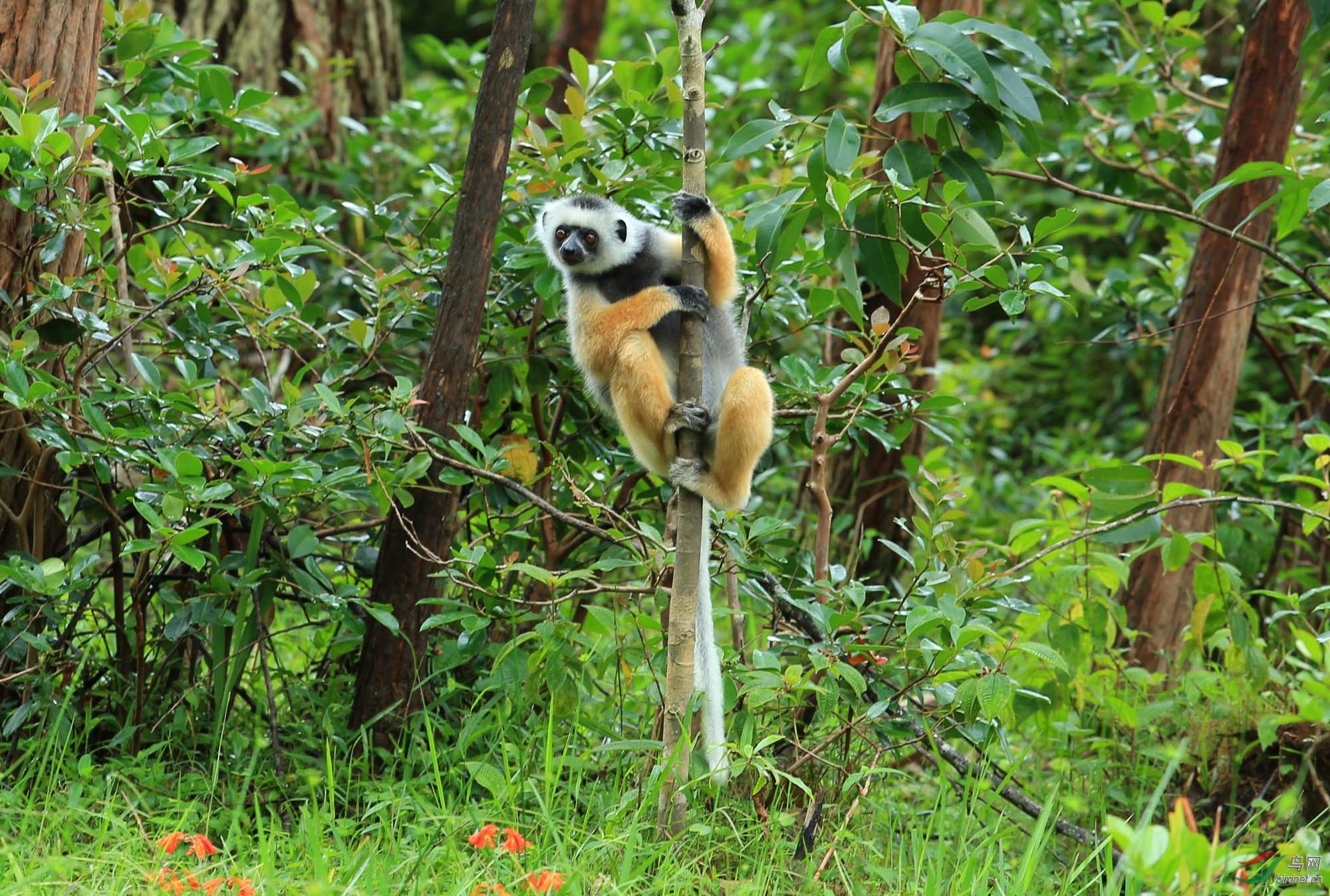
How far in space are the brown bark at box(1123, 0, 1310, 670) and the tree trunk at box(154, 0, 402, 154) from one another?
210 inches

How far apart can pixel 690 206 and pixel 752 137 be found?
0.43 metres

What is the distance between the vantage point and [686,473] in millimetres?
3910

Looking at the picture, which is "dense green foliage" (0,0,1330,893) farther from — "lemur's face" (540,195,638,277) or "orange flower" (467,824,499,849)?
"orange flower" (467,824,499,849)

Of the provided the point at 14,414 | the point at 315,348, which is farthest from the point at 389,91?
the point at 14,414

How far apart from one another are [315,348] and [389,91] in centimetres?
427

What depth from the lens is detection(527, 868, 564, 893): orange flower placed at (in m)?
2.85

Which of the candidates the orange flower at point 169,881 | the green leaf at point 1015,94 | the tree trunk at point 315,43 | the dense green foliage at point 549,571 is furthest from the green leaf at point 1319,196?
the tree trunk at point 315,43

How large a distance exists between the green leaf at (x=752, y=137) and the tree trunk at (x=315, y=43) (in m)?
4.63

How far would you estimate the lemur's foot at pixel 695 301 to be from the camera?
3721 mm

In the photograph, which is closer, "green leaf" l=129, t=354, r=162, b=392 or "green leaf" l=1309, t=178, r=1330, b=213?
"green leaf" l=1309, t=178, r=1330, b=213

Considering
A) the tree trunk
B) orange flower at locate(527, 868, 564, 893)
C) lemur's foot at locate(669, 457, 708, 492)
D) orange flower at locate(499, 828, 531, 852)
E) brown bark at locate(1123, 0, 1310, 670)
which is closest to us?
orange flower at locate(527, 868, 564, 893)

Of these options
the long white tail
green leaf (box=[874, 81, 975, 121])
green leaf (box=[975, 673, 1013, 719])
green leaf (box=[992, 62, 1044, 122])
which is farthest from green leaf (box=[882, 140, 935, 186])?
green leaf (box=[975, 673, 1013, 719])

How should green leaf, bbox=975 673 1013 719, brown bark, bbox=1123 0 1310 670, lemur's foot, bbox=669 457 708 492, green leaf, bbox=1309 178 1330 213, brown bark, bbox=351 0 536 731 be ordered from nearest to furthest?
1. green leaf, bbox=975 673 1013 719
2. green leaf, bbox=1309 178 1330 213
3. lemur's foot, bbox=669 457 708 492
4. brown bark, bbox=351 0 536 731
5. brown bark, bbox=1123 0 1310 670

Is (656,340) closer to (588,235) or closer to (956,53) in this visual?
(588,235)
